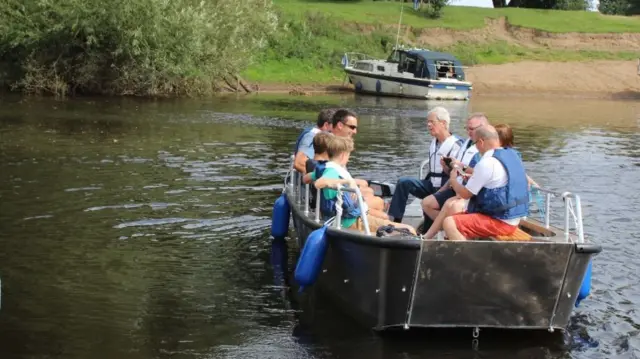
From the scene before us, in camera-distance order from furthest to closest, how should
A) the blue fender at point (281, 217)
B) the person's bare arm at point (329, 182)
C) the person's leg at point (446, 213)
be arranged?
1. the blue fender at point (281, 217)
2. the person's bare arm at point (329, 182)
3. the person's leg at point (446, 213)

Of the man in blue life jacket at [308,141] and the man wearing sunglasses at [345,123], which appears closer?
the man wearing sunglasses at [345,123]

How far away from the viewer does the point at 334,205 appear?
938cm

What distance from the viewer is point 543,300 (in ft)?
27.1

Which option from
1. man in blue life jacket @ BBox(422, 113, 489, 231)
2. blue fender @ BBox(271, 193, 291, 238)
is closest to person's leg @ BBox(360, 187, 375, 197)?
man in blue life jacket @ BBox(422, 113, 489, 231)

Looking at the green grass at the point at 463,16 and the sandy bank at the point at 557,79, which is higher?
the green grass at the point at 463,16

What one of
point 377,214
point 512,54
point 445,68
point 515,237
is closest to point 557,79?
point 512,54

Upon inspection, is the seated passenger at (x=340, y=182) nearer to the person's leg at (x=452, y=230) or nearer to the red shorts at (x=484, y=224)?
the person's leg at (x=452, y=230)

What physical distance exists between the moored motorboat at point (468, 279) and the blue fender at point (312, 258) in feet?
0.95

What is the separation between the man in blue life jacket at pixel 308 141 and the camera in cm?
1135

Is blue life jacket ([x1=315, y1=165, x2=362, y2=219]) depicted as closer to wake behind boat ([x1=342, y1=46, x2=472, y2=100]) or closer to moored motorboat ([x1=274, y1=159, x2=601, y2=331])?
moored motorboat ([x1=274, y1=159, x2=601, y2=331])

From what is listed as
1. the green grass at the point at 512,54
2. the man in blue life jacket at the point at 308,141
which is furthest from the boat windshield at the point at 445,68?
the man in blue life jacket at the point at 308,141

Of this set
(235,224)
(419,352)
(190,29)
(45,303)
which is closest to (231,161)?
(235,224)

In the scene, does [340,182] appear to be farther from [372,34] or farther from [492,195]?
[372,34]

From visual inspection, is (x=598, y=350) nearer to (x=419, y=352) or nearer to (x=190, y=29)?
(x=419, y=352)
